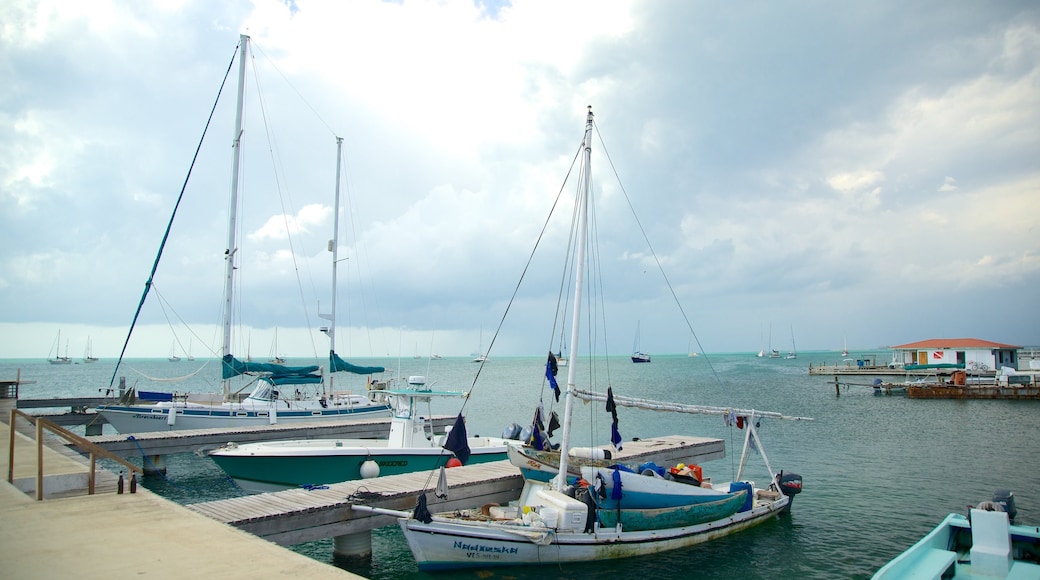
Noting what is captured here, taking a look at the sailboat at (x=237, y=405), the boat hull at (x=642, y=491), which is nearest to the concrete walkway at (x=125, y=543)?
the boat hull at (x=642, y=491)

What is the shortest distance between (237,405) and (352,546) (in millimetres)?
18617

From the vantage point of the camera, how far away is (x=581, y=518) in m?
13.0

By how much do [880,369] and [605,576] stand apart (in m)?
92.0

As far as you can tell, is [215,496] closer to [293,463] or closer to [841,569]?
[293,463]

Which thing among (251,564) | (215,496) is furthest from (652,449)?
(251,564)

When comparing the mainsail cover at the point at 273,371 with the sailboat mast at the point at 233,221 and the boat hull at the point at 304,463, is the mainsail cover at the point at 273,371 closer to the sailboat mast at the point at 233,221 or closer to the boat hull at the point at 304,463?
the sailboat mast at the point at 233,221

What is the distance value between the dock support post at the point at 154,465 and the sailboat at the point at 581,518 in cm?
1530

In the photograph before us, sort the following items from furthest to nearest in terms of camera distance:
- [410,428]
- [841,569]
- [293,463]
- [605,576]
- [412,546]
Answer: [410,428]
[293,463]
[841,569]
[605,576]
[412,546]

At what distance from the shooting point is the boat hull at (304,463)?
60.6ft

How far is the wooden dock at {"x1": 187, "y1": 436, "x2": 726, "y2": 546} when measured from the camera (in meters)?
11.6

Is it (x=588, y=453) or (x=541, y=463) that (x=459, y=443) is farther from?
(x=588, y=453)

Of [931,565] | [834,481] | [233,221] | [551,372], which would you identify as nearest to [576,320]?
[551,372]

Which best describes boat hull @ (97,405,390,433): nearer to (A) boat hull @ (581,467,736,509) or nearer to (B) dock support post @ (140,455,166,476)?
(B) dock support post @ (140,455,166,476)

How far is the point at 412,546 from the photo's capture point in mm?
11953
